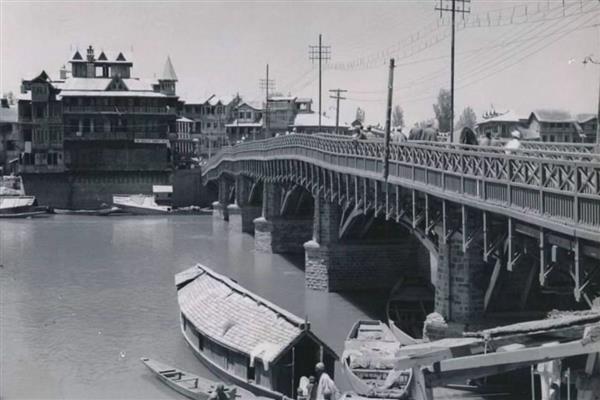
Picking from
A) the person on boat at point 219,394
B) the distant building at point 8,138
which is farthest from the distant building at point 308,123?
the person on boat at point 219,394

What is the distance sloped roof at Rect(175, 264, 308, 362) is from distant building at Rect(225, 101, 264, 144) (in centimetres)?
11387

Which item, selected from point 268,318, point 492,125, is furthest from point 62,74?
point 268,318

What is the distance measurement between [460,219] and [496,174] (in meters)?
6.16

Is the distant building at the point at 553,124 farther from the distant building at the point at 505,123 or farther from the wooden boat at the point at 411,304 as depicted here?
the wooden boat at the point at 411,304

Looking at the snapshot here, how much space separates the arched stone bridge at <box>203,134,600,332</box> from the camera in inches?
878

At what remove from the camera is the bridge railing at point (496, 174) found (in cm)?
2134

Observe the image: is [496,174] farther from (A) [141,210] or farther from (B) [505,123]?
(A) [141,210]

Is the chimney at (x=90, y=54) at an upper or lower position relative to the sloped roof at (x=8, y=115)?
upper

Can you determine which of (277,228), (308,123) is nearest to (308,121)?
(308,123)

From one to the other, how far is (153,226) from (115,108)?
30.2 m

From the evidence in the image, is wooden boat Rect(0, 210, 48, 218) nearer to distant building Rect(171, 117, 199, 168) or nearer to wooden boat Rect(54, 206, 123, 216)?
wooden boat Rect(54, 206, 123, 216)

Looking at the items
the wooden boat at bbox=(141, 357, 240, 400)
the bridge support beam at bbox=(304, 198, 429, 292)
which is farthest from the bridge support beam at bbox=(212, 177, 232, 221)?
the wooden boat at bbox=(141, 357, 240, 400)

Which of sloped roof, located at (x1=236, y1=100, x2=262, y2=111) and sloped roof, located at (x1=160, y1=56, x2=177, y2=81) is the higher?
sloped roof, located at (x1=160, y1=56, x2=177, y2=81)

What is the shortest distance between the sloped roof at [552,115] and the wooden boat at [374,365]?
75.2 meters
